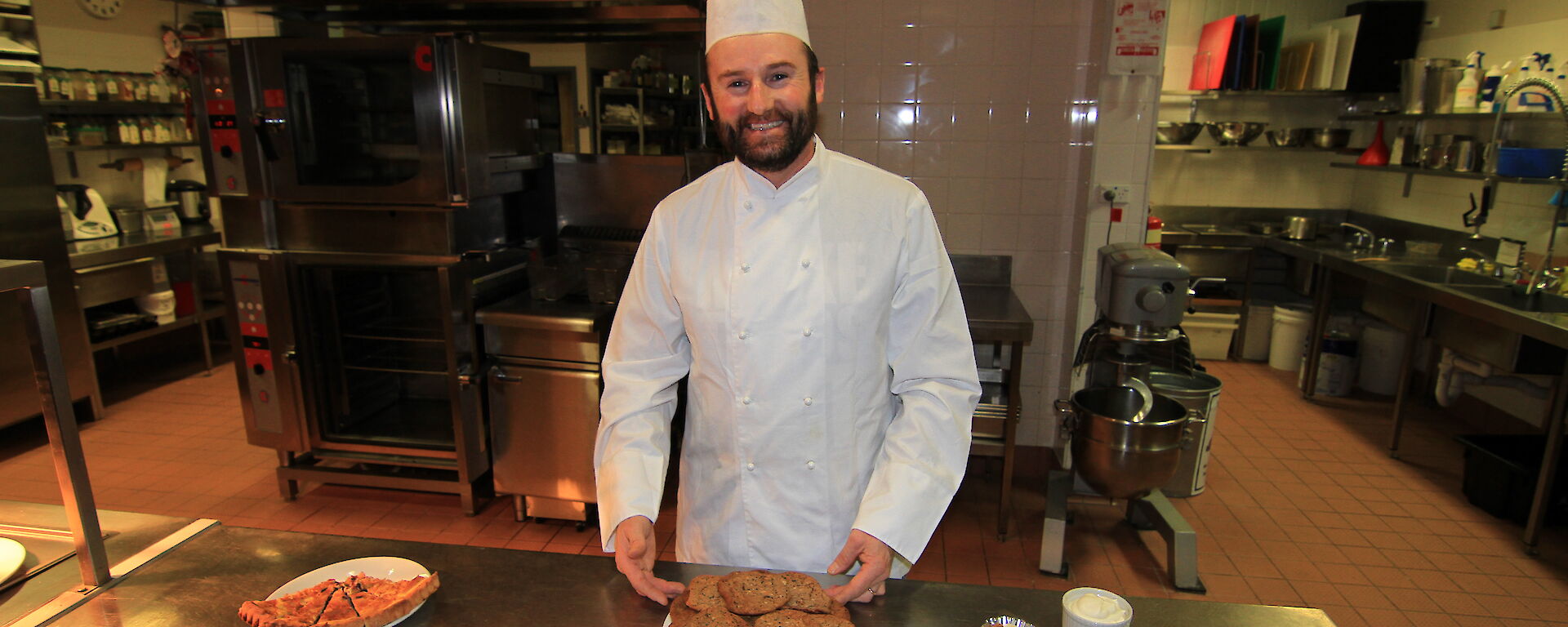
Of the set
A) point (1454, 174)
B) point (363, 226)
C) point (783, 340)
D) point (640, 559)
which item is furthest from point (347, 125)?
point (1454, 174)

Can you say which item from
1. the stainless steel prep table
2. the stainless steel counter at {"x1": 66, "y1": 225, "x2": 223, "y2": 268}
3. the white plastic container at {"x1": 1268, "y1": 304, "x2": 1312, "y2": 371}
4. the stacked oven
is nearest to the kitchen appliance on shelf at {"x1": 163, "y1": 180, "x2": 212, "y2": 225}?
the stainless steel counter at {"x1": 66, "y1": 225, "x2": 223, "y2": 268}

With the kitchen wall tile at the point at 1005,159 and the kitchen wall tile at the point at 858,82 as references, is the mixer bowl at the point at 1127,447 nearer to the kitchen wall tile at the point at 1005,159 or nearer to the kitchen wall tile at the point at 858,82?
the kitchen wall tile at the point at 1005,159

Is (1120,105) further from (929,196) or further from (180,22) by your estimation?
(180,22)

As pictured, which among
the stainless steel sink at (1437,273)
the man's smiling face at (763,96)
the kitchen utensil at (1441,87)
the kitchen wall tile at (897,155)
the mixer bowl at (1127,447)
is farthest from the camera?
the kitchen utensil at (1441,87)

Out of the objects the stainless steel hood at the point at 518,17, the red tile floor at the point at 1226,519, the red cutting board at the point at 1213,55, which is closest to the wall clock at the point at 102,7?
the red tile floor at the point at 1226,519

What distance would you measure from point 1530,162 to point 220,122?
18.5 ft

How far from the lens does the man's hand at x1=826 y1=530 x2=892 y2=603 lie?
1.23 metres

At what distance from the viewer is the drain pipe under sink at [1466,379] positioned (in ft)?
12.0

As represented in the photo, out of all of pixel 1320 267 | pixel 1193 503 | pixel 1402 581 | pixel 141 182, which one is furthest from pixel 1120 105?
pixel 141 182

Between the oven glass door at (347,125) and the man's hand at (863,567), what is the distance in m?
2.24

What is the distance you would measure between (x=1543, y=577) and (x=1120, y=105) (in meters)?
2.29

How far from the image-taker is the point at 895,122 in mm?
3436

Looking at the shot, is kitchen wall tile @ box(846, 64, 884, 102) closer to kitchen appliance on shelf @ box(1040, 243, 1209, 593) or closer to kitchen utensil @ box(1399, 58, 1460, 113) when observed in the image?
kitchen appliance on shelf @ box(1040, 243, 1209, 593)

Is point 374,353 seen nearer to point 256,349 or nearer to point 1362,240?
point 256,349
